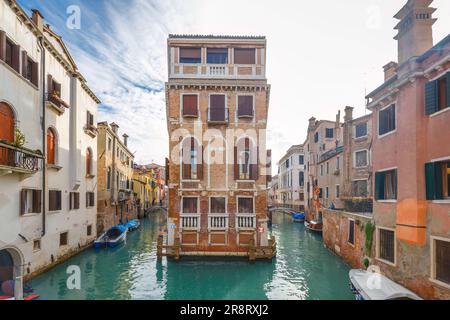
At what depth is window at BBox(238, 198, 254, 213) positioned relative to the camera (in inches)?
605

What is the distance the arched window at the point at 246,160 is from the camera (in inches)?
→ 603

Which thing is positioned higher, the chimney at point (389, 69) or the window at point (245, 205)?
the chimney at point (389, 69)

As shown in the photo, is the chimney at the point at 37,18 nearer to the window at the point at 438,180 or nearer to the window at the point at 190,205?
the window at the point at 190,205

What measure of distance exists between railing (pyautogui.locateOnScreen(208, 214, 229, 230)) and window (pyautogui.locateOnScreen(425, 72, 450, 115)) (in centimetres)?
1091

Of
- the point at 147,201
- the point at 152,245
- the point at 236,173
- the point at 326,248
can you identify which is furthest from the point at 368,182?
the point at 147,201

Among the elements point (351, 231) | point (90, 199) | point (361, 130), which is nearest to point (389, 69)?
point (351, 231)

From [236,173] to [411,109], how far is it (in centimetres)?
909

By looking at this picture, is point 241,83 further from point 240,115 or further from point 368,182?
point 368,182

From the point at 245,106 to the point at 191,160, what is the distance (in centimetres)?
471

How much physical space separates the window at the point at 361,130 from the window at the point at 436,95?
1640 centimetres

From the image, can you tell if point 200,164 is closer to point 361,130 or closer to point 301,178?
point 361,130

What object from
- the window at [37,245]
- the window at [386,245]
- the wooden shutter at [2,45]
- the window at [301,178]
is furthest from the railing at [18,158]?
the window at [301,178]

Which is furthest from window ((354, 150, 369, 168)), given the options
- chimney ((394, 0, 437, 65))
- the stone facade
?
the stone facade

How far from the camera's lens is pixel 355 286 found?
29.9 ft
